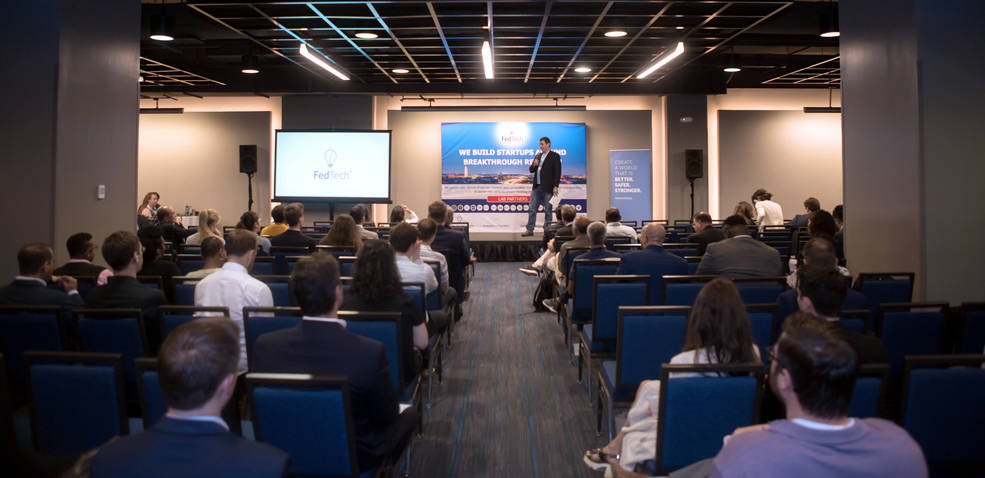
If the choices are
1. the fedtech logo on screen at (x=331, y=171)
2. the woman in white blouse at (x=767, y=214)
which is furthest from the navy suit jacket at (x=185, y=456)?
the fedtech logo on screen at (x=331, y=171)

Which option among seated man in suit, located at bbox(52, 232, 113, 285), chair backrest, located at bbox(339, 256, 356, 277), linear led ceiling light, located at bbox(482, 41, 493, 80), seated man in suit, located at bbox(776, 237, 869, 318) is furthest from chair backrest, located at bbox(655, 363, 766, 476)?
linear led ceiling light, located at bbox(482, 41, 493, 80)

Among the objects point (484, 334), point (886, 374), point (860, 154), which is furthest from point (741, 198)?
point (886, 374)

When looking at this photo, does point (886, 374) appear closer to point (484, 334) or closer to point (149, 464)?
point (149, 464)

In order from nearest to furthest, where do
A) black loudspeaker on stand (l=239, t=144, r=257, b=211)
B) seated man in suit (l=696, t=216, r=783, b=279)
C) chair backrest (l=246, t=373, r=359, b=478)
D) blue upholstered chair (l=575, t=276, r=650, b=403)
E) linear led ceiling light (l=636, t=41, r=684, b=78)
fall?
chair backrest (l=246, t=373, r=359, b=478)
blue upholstered chair (l=575, t=276, r=650, b=403)
seated man in suit (l=696, t=216, r=783, b=279)
linear led ceiling light (l=636, t=41, r=684, b=78)
black loudspeaker on stand (l=239, t=144, r=257, b=211)

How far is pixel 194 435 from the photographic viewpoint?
1.30m

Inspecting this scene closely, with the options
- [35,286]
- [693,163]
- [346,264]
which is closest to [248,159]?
[346,264]

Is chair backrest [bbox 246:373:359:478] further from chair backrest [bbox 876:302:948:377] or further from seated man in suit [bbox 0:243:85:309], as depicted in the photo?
chair backrest [bbox 876:302:948:377]

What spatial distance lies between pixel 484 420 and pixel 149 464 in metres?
2.70

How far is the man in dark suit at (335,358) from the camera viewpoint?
213 cm

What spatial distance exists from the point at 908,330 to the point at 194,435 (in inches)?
132

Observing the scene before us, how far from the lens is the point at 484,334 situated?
6.01 metres

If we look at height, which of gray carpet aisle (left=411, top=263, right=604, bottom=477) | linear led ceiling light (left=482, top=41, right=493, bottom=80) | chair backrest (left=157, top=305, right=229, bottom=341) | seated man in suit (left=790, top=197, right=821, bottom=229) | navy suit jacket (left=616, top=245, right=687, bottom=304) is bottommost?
gray carpet aisle (left=411, top=263, right=604, bottom=477)

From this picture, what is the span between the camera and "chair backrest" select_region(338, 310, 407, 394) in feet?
9.09

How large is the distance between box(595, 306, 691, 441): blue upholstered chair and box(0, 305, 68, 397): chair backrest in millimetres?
2732
